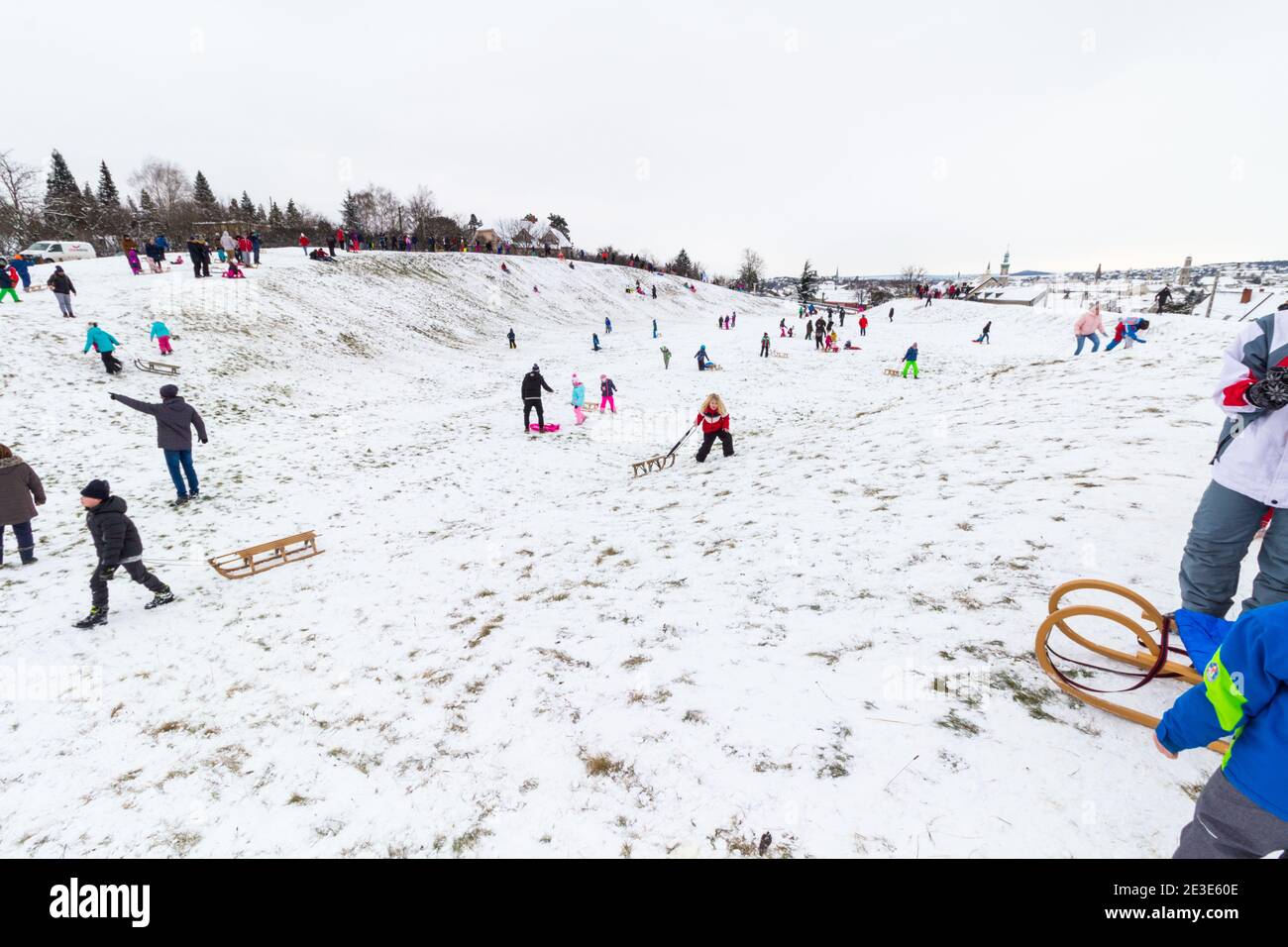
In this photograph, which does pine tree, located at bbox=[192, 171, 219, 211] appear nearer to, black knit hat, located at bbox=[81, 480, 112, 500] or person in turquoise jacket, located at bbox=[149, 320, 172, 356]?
person in turquoise jacket, located at bbox=[149, 320, 172, 356]

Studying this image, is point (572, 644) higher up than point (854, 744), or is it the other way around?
point (854, 744)

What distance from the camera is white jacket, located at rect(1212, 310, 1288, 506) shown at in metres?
3.08

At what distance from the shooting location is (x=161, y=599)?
6.67 metres

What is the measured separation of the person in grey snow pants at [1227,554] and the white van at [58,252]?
152 ft

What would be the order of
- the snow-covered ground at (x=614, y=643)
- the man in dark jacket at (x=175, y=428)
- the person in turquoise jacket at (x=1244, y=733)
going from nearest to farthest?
the person in turquoise jacket at (x=1244, y=733), the snow-covered ground at (x=614, y=643), the man in dark jacket at (x=175, y=428)

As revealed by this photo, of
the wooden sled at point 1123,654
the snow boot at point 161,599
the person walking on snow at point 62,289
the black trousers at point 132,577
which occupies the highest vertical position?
the person walking on snow at point 62,289

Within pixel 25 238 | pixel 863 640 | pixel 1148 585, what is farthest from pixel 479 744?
pixel 25 238

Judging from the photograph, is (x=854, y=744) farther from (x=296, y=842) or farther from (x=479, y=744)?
(x=296, y=842)

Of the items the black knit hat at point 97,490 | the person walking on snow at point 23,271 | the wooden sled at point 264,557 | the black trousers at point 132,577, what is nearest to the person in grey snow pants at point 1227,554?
the wooden sled at point 264,557

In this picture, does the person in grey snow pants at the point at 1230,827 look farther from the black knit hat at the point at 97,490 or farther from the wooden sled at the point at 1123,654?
the black knit hat at the point at 97,490

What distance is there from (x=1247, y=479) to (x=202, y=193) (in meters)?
113

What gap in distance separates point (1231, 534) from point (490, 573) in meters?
7.40

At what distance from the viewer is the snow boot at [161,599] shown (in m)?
6.63

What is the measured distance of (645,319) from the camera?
5588 centimetres
